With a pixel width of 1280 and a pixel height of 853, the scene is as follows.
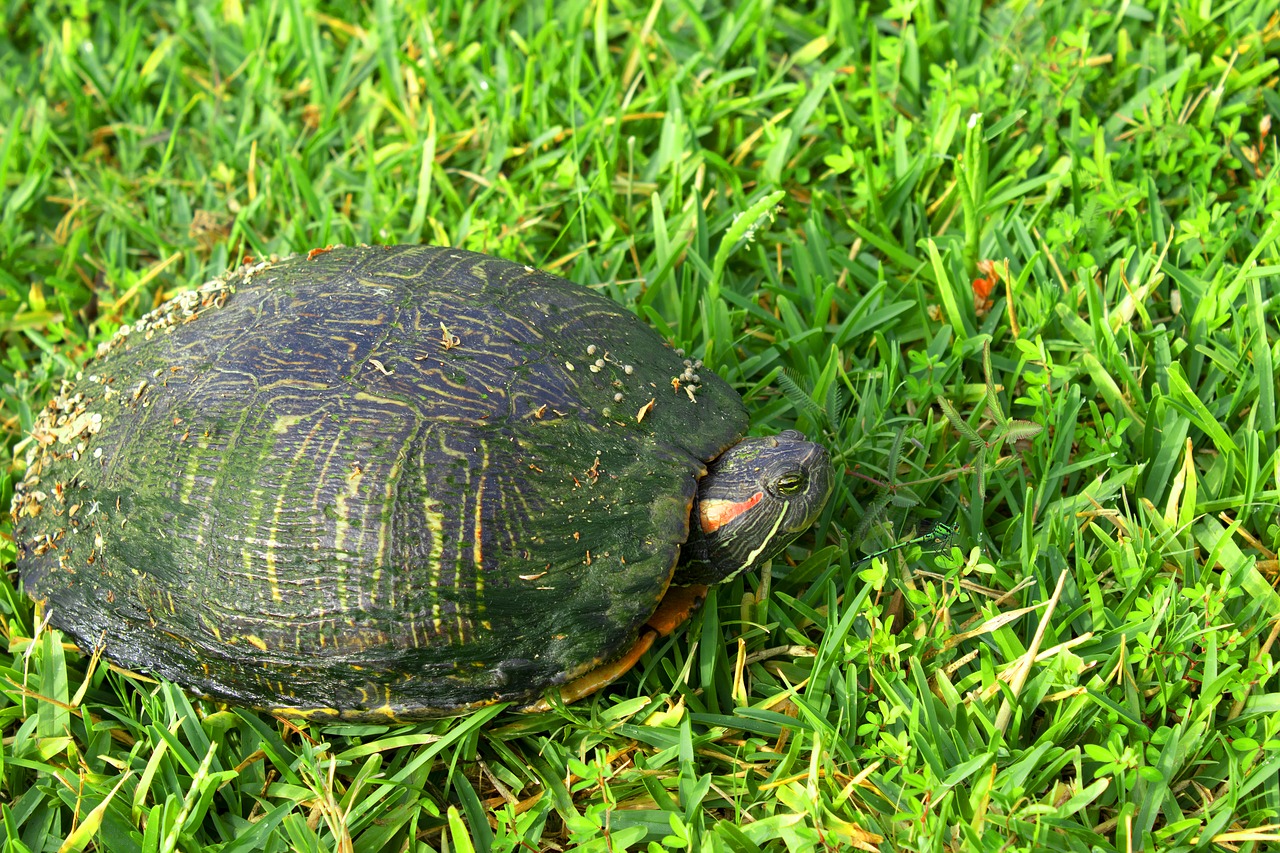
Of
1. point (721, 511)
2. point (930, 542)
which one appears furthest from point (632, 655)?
point (930, 542)

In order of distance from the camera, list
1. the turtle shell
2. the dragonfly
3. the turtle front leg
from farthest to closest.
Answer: the dragonfly
the turtle front leg
the turtle shell

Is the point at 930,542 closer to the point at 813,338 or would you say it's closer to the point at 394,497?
the point at 813,338

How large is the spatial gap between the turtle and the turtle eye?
0.4 inches

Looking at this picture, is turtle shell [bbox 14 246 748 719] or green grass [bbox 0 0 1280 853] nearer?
turtle shell [bbox 14 246 748 719]

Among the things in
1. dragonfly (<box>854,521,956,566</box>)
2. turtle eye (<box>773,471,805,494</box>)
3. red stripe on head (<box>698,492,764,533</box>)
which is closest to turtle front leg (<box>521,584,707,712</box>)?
red stripe on head (<box>698,492,764,533</box>)

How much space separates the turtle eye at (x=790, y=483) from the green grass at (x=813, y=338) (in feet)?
0.95

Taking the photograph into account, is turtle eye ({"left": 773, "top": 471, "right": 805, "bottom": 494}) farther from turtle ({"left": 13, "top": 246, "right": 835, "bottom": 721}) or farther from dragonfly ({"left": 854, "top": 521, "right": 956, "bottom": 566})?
dragonfly ({"left": 854, "top": 521, "right": 956, "bottom": 566})

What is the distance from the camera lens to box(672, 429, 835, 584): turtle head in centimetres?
266

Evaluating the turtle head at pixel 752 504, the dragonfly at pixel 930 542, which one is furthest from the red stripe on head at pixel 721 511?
the dragonfly at pixel 930 542

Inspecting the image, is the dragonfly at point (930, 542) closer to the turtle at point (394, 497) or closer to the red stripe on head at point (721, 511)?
the turtle at point (394, 497)

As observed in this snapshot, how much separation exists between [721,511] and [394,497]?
86 cm

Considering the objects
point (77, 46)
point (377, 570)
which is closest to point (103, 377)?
point (377, 570)

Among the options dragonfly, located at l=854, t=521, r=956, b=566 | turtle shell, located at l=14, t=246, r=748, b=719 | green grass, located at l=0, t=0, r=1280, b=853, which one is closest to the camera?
turtle shell, located at l=14, t=246, r=748, b=719

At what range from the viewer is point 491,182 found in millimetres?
3971
